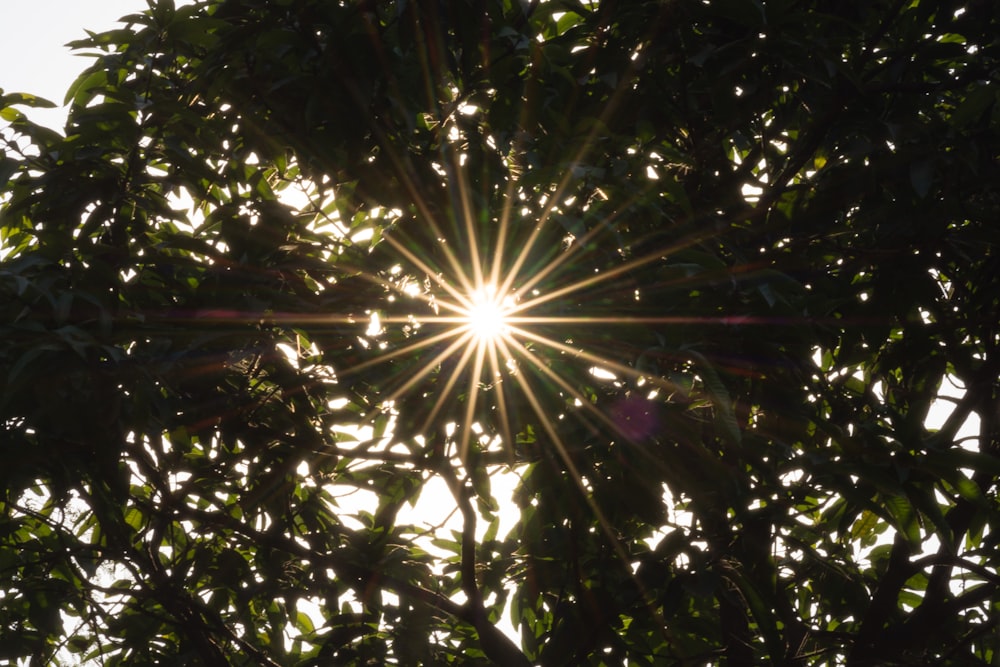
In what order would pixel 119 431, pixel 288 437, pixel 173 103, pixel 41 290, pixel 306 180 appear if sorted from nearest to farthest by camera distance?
pixel 41 290, pixel 119 431, pixel 173 103, pixel 288 437, pixel 306 180

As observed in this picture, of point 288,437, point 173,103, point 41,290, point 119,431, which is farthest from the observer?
point 288,437

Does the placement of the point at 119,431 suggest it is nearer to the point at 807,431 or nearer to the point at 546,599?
the point at 546,599

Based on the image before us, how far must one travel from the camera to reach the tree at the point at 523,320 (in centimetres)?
255

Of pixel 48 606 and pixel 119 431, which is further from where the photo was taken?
pixel 48 606

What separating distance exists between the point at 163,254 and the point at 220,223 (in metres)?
0.33

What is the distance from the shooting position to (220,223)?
333 centimetres

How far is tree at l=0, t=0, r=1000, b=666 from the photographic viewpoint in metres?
2.55

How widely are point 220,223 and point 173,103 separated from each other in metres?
0.48

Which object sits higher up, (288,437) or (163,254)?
(163,254)

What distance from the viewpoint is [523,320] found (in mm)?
2547

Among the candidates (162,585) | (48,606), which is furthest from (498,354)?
(48,606)

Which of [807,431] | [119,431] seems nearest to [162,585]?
[119,431]

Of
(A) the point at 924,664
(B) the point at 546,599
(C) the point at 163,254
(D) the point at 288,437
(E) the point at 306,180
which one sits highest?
(E) the point at 306,180

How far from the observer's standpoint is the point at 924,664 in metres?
3.06
